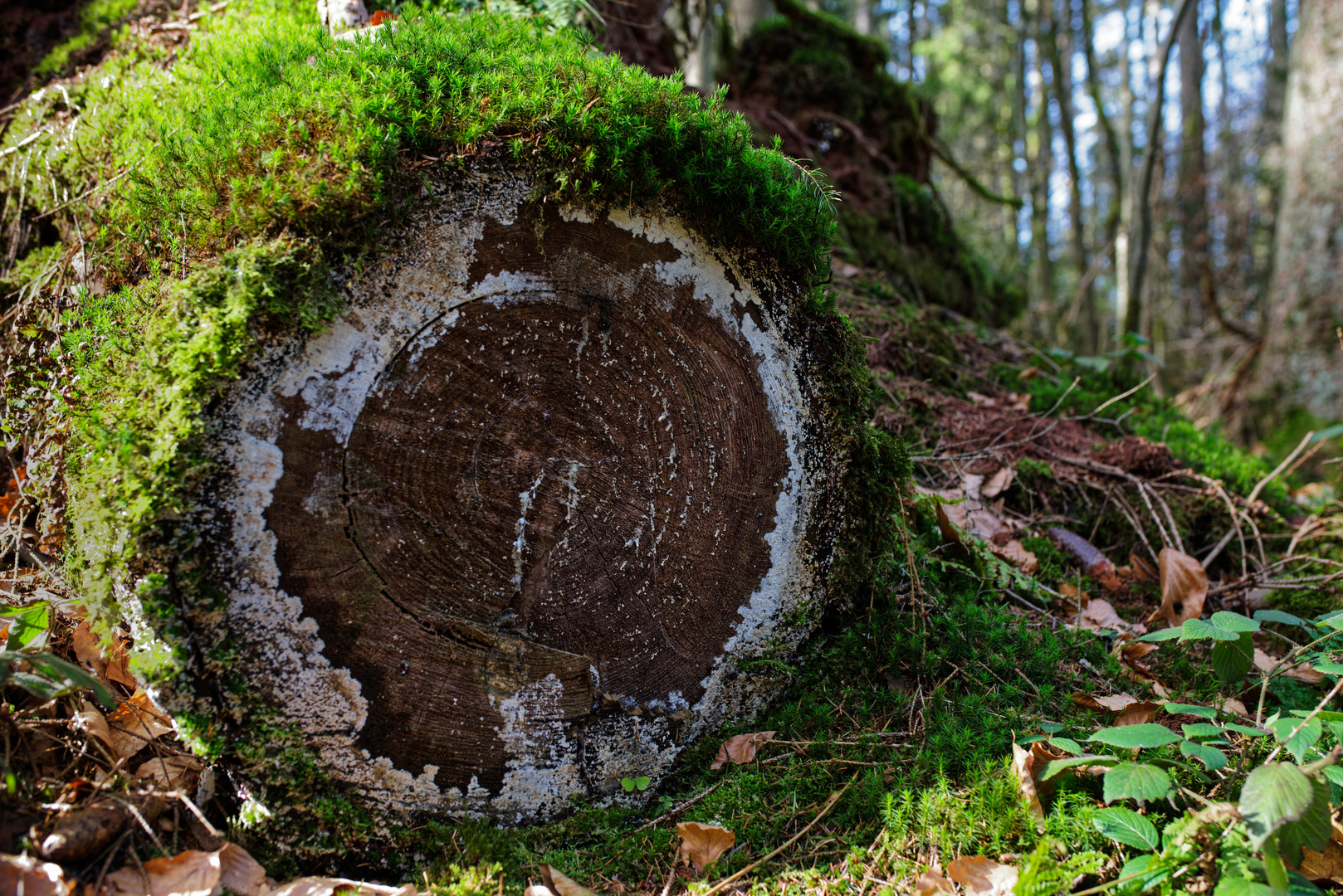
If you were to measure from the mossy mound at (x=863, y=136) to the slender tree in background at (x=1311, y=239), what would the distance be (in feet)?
7.60

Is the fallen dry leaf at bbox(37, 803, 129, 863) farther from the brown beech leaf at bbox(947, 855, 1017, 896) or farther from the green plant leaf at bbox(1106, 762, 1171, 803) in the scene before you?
the green plant leaf at bbox(1106, 762, 1171, 803)

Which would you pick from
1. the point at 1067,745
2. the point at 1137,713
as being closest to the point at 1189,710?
the point at 1137,713

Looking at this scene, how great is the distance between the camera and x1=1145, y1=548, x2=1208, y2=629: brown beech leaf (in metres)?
2.64

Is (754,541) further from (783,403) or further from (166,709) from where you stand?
(166,709)

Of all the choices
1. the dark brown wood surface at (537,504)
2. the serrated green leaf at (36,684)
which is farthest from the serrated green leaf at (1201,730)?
the serrated green leaf at (36,684)

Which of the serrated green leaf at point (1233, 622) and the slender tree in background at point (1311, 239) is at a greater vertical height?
the slender tree in background at point (1311, 239)

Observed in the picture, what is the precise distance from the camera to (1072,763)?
1646 millimetres

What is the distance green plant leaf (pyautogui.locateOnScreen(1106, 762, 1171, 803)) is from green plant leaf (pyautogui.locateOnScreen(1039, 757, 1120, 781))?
4 cm

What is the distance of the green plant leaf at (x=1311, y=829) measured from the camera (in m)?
1.39

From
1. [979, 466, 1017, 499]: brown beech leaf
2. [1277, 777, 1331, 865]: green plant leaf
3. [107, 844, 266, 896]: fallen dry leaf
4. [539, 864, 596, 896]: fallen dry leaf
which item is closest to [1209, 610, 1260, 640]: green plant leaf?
[1277, 777, 1331, 865]: green plant leaf

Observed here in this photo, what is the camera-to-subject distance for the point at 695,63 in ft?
15.5

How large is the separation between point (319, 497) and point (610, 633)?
2.85 feet

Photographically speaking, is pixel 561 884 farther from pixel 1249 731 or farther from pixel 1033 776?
pixel 1249 731

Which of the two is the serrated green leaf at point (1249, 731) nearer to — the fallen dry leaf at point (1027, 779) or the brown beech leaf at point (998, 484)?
the fallen dry leaf at point (1027, 779)
